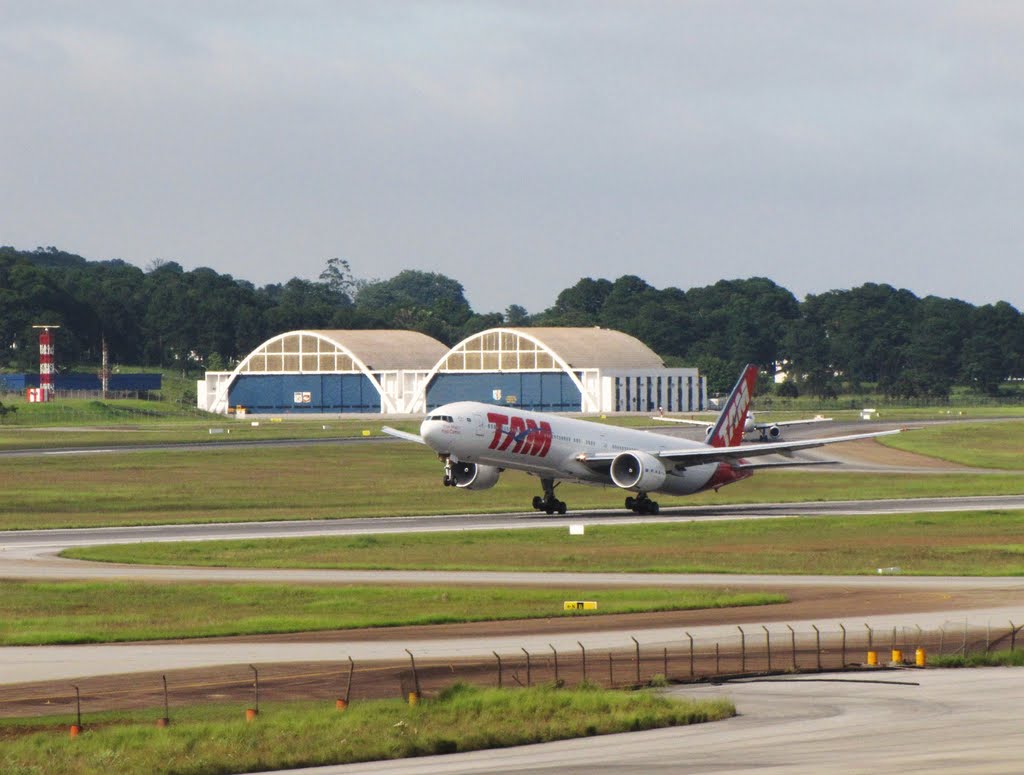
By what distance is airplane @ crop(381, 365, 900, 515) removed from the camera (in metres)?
81.6

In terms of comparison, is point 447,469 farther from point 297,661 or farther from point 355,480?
point 297,661

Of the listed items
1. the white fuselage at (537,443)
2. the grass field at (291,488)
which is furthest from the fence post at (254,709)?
the grass field at (291,488)

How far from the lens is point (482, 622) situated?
48.8 meters

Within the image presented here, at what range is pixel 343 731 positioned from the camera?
106ft

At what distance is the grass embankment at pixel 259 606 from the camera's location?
1869 inches

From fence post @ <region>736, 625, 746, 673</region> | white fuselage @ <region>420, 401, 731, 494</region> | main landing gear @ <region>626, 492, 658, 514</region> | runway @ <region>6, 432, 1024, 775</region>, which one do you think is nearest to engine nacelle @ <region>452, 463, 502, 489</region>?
white fuselage @ <region>420, 401, 731, 494</region>

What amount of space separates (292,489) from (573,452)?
96.1 feet

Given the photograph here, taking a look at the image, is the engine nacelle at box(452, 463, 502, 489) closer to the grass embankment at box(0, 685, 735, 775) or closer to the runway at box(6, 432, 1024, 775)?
the runway at box(6, 432, 1024, 775)

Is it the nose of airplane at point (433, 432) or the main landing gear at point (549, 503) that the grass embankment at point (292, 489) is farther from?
the nose of airplane at point (433, 432)

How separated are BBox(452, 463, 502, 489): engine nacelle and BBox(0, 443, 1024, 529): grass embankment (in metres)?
5.31

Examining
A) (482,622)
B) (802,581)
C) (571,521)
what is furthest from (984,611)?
(571,521)

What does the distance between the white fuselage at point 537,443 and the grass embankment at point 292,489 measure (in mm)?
5832

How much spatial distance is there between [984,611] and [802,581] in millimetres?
9550

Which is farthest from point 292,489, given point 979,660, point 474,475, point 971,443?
point 971,443
